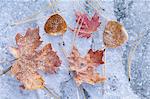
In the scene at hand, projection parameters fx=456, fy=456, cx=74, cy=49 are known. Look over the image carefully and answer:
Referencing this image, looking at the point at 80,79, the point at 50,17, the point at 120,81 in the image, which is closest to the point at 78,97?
the point at 80,79

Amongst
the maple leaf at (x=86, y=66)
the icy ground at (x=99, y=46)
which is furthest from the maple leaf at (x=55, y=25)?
the maple leaf at (x=86, y=66)

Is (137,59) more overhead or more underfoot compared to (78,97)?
more overhead

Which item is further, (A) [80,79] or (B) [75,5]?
(B) [75,5]

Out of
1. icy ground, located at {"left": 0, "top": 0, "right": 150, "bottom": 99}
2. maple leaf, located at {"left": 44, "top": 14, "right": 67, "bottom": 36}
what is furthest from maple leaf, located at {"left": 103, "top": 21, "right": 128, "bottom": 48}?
maple leaf, located at {"left": 44, "top": 14, "right": 67, "bottom": 36}

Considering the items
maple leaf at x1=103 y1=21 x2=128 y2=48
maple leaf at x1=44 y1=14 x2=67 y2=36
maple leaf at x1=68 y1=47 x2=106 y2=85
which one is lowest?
maple leaf at x1=68 y1=47 x2=106 y2=85

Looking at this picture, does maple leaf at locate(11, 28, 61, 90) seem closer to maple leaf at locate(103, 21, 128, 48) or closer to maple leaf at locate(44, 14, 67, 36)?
maple leaf at locate(44, 14, 67, 36)

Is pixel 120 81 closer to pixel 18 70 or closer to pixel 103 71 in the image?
pixel 103 71

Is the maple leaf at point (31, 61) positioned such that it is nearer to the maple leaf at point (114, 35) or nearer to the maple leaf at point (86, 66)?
the maple leaf at point (86, 66)
